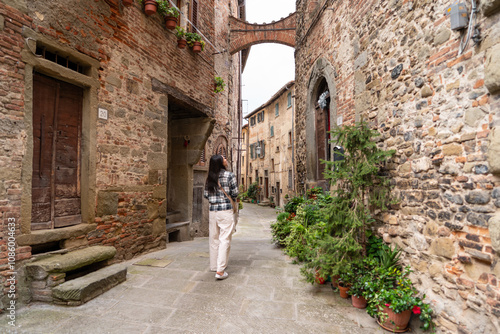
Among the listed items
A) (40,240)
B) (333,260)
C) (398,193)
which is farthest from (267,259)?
(40,240)

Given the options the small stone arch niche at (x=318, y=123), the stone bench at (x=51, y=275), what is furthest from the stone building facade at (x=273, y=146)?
the stone bench at (x=51, y=275)

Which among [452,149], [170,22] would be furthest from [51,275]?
[170,22]

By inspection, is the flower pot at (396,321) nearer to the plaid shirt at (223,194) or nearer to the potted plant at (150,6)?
the plaid shirt at (223,194)

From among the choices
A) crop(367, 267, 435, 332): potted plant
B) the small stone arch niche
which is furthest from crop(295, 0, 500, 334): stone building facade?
the small stone arch niche

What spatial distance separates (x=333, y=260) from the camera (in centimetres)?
289

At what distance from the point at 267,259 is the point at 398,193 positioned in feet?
7.37

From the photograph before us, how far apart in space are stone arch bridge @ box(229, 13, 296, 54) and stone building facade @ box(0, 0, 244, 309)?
7.56m

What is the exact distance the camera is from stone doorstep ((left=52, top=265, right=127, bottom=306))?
2658 millimetres

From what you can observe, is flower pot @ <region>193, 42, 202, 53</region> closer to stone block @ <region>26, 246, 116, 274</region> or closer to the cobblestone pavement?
stone block @ <region>26, 246, 116, 274</region>

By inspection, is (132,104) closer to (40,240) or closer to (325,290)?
(40,240)

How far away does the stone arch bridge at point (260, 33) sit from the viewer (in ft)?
41.5

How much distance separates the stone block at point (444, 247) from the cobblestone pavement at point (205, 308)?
89 centimetres

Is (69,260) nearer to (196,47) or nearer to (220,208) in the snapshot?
(220,208)

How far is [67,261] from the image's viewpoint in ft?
9.55
